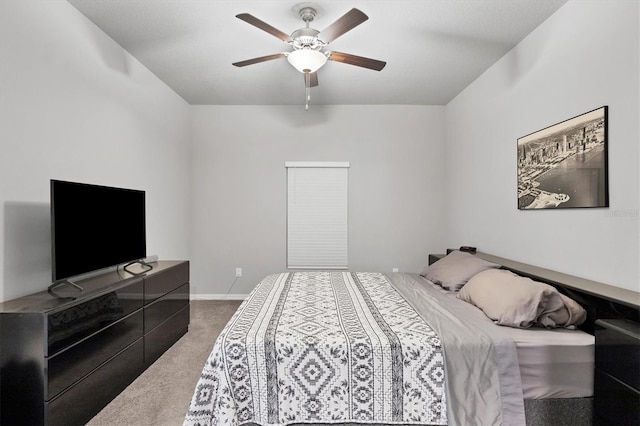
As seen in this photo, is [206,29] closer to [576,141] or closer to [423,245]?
[576,141]

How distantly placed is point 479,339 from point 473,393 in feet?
0.83

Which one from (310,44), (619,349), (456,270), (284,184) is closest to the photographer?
(619,349)

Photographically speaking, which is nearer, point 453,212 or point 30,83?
point 30,83

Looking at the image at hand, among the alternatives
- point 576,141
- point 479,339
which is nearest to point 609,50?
point 576,141

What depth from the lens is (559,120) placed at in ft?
7.58

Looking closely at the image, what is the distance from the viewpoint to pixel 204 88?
3846 mm

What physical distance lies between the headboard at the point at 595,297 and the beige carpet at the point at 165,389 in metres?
2.46

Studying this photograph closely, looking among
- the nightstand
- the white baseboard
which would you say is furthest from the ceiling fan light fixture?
the white baseboard

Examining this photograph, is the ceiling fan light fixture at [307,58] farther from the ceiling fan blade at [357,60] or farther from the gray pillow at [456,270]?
the gray pillow at [456,270]

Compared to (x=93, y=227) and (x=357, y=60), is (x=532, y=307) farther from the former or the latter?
(x=93, y=227)

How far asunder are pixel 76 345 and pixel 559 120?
347 centimetres

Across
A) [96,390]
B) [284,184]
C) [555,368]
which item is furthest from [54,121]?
[555,368]

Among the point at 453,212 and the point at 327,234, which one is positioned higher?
the point at 453,212

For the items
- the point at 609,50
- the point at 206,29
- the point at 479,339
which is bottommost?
the point at 479,339
